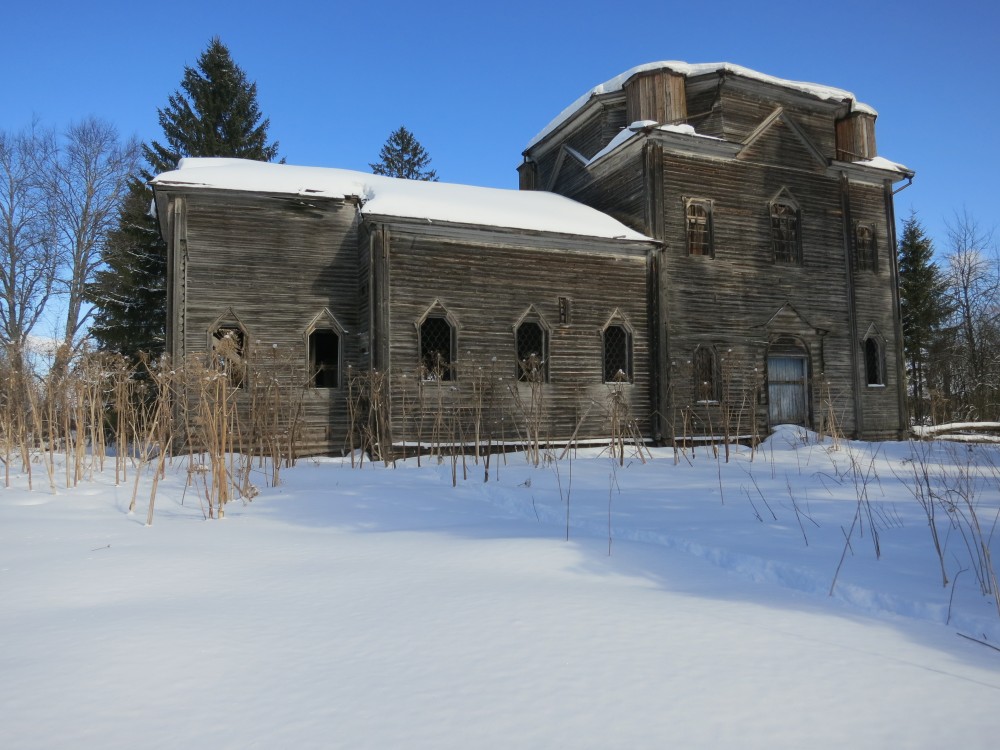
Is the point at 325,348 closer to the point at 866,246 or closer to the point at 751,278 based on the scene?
the point at 751,278

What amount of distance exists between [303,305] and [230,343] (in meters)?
8.70

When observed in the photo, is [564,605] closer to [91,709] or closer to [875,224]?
[91,709]

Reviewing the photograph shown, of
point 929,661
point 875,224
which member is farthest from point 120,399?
point 875,224

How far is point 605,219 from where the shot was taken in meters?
17.0

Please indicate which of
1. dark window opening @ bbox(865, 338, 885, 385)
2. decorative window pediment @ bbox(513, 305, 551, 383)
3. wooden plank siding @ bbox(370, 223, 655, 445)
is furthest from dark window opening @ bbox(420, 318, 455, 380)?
dark window opening @ bbox(865, 338, 885, 385)

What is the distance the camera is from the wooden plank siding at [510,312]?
14242mm

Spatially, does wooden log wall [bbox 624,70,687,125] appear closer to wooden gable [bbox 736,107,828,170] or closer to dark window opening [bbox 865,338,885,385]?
wooden gable [bbox 736,107,828,170]

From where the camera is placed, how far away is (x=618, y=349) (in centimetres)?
1639

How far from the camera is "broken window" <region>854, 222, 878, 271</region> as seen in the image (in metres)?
19.8

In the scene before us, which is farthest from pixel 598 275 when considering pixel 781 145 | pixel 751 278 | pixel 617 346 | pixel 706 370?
pixel 781 145

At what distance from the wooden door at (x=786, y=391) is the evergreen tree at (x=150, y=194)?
56.2 ft

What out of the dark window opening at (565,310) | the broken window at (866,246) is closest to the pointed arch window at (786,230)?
the broken window at (866,246)

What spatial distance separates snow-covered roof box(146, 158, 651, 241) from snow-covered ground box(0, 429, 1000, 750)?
10.5 metres

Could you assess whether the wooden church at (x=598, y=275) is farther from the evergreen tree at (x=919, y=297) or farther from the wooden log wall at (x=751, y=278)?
the evergreen tree at (x=919, y=297)
